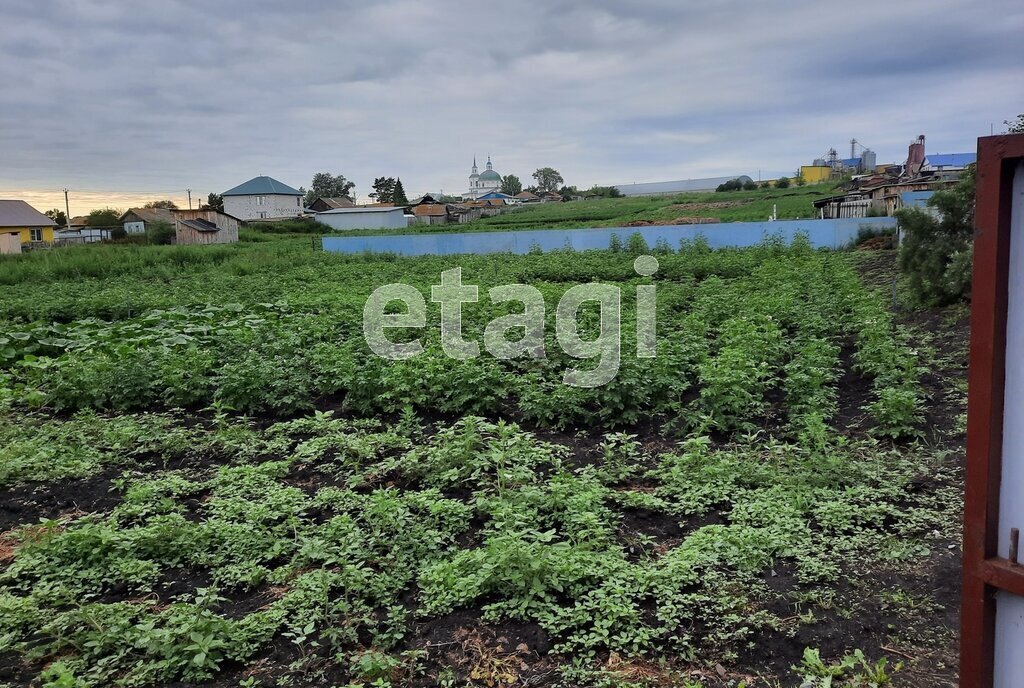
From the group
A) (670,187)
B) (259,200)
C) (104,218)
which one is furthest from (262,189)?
(670,187)

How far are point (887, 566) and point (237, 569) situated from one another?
3636 millimetres

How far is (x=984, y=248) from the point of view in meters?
1.71

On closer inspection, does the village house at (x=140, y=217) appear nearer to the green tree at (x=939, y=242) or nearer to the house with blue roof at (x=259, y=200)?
the house with blue roof at (x=259, y=200)

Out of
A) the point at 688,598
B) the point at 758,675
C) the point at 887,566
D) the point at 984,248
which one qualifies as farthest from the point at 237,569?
the point at 984,248

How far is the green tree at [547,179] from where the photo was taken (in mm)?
97312

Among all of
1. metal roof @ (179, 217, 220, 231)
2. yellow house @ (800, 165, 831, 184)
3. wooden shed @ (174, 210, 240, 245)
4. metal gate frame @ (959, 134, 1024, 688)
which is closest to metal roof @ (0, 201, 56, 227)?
wooden shed @ (174, 210, 240, 245)

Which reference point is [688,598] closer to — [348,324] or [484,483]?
[484,483]

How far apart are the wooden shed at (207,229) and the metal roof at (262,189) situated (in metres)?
20.9

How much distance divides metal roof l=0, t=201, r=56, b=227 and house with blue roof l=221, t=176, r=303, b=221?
18712mm

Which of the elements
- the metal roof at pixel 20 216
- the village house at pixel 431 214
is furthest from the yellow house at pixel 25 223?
the village house at pixel 431 214

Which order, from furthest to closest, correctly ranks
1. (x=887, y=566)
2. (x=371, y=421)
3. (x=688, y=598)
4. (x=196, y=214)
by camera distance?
1. (x=196, y=214)
2. (x=371, y=421)
3. (x=887, y=566)
4. (x=688, y=598)

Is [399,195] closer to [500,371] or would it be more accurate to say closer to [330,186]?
[330,186]

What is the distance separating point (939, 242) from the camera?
10570 mm

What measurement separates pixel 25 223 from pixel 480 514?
163ft
